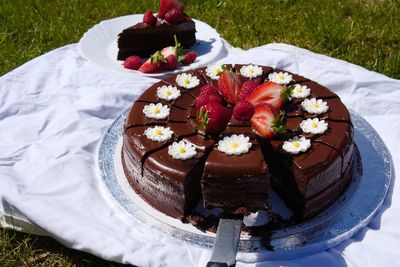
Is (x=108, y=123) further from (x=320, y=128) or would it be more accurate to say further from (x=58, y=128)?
(x=320, y=128)

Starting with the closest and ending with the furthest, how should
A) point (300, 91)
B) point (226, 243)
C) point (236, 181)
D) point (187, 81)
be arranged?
1. point (226, 243)
2. point (236, 181)
3. point (300, 91)
4. point (187, 81)

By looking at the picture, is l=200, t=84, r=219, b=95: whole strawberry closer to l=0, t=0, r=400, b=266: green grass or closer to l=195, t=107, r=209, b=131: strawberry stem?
l=195, t=107, r=209, b=131: strawberry stem

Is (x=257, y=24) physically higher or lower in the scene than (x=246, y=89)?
lower

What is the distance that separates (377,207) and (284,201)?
549 millimetres

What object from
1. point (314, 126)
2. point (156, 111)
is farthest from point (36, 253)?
point (314, 126)

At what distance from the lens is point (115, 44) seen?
19.0ft

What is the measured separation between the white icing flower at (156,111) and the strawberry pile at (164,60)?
4.21 ft

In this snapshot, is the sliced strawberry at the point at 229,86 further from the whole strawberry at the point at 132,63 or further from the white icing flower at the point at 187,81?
the whole strawberry at the point at 132,63

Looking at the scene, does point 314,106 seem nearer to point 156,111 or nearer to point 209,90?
point 209,90

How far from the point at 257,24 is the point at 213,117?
3190 mm

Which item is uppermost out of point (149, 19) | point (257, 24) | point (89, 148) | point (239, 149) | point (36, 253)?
point (239, 149)

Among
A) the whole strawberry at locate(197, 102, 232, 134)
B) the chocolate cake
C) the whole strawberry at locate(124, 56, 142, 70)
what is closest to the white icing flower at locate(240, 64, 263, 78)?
the whole strawberry at locate(197, 102, 232, 134)

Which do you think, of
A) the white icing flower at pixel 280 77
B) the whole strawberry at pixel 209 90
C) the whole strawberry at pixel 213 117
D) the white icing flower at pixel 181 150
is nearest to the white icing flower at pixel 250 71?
the white icing flower at pixel 280 77

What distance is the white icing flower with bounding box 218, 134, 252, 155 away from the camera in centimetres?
345
